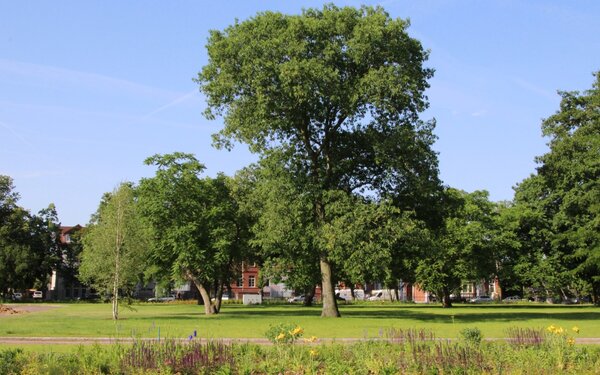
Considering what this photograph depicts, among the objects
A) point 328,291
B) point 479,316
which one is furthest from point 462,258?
point 328,291

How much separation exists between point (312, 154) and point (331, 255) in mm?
7129

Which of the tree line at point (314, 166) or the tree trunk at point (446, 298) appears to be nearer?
the tree line at point (314, 166)

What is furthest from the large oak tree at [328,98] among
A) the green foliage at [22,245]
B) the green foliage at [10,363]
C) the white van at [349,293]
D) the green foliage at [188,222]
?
the white van at [349,293]

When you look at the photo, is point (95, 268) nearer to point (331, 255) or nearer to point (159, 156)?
point (159, 156)

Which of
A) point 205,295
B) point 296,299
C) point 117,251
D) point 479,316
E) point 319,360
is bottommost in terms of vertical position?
point 479,316

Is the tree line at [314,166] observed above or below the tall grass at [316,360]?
above

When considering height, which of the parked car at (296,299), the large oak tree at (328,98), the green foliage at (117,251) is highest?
the large oak tree at (328,98)

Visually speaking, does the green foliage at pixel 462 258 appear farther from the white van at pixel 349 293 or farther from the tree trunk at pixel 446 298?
the white van at pixel 349 293

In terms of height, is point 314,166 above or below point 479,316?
above

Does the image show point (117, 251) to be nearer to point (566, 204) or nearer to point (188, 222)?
point (188, 222)

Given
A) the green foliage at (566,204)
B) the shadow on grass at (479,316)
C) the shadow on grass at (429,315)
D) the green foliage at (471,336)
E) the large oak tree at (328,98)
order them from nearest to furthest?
1. the green foliage at (471,336)
2. the large oak tree at (328,98)
3. the shadow on grass at (479,316)
4. the shadow on grass at (429,315)
5. the green foliage at (566,204)

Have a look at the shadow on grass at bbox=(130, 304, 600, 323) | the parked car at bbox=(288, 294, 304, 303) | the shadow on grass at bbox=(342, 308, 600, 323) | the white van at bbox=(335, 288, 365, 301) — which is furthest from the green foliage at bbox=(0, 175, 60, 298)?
the shadow on grass at bbox=(342, 308, 600, 323)

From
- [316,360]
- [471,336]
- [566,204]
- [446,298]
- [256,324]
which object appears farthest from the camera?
[446,298]

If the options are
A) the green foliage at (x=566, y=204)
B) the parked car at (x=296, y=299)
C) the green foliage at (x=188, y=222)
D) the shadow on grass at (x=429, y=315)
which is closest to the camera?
the shadow on grass at (x=429, y=315)
